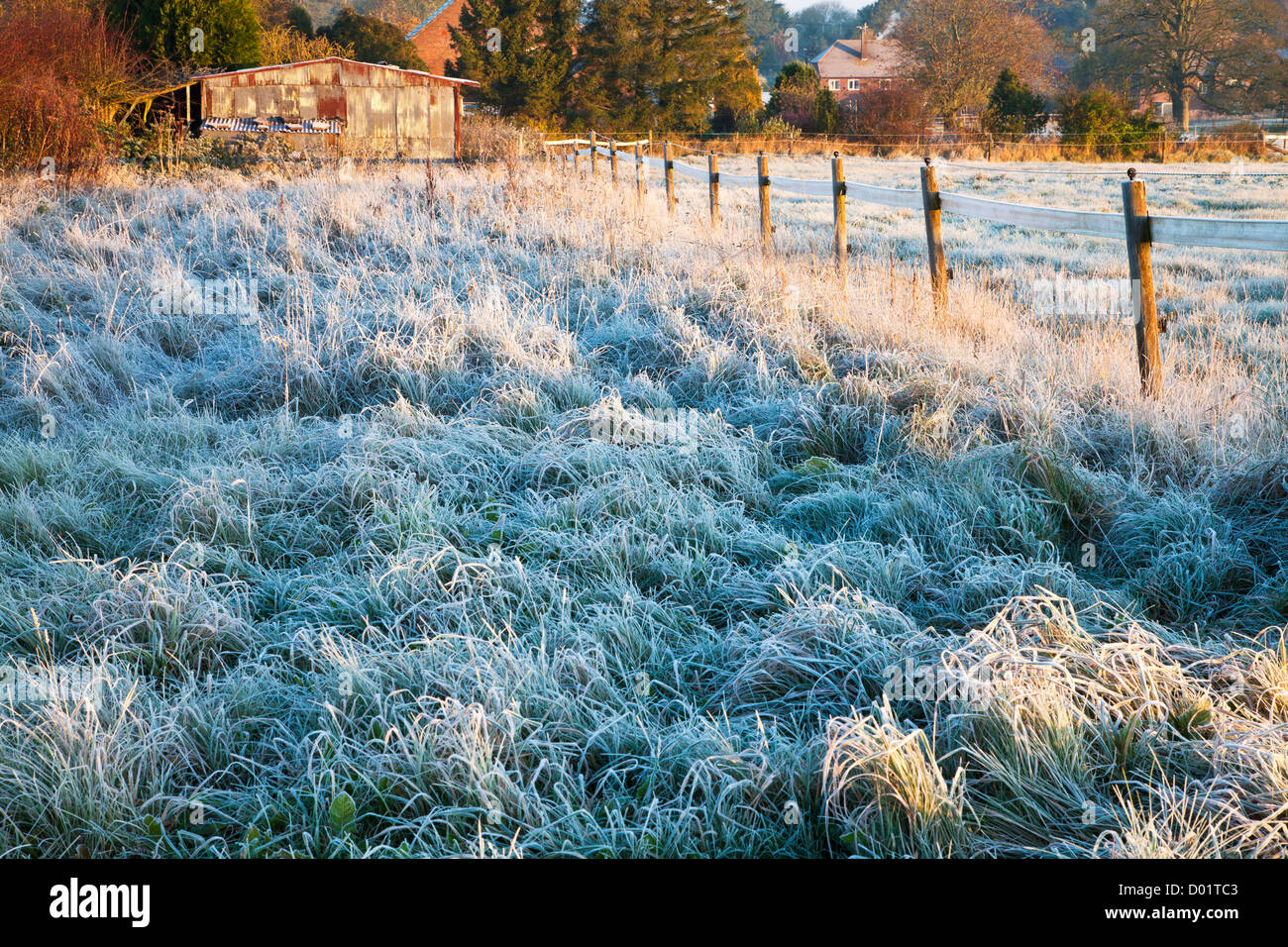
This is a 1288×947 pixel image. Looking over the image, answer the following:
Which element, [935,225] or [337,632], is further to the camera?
[935,225]

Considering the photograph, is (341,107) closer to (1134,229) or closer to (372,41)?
(372,41)

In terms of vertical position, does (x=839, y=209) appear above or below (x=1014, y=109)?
below

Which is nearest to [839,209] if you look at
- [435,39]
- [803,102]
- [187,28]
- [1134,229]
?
[1134,229]

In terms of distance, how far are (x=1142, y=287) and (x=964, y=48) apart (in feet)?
138

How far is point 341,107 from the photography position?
1057 inches

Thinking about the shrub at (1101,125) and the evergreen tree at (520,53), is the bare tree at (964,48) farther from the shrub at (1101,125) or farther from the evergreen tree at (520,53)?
Result: the evergreen tree at (520,53)

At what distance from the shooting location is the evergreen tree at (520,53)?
3581cm

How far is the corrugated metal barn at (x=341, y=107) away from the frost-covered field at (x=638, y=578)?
20.1 metres

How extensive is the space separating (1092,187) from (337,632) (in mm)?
20821

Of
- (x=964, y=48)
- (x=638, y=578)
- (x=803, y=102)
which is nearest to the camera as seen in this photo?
(x=638, y=578)

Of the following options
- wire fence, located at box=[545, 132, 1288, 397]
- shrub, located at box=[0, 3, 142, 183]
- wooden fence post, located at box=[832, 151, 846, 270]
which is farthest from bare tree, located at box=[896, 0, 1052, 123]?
wire fence, located at box=[545, 132, 1288, 397]

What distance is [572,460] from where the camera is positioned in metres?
4.18
